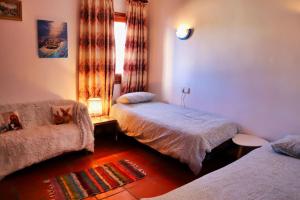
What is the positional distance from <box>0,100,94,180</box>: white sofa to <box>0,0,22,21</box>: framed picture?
3.74ft

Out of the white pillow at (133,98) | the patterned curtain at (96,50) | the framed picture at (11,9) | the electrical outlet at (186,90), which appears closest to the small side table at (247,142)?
the electrical outlet at (186,90)

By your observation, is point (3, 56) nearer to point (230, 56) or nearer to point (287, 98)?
point (230, 56)

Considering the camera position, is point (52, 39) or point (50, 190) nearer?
Answer: point (50, 190)

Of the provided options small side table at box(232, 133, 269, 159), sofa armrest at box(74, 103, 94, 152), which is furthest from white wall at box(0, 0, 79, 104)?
small side table at box(232, 133, 269, 159)

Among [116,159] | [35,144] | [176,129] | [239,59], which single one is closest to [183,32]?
[239,59]

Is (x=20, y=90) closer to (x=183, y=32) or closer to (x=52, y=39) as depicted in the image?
(x=52, y=39)

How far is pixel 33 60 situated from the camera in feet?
10.8

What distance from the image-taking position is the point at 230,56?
10.5 feet

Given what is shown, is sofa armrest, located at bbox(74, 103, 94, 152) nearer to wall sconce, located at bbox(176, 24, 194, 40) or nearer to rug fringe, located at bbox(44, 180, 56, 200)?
rug fringe, located at bbox(44, 180, 56, 200)

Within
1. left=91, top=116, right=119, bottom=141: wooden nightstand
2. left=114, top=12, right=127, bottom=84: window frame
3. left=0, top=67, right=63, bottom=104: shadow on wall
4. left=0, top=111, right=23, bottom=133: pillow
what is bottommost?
left=91, top=116, right=119, bottom=141: wooden nightstand

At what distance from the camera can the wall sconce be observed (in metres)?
3.69

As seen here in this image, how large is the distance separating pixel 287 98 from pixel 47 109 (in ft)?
10.1

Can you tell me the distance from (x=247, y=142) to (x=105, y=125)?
2.22m

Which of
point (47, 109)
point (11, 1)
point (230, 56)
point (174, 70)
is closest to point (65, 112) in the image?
point (47, 109)
